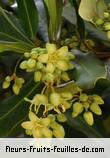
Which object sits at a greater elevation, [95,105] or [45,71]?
[45,71]

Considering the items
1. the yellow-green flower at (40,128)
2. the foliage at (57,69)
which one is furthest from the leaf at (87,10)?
the yellow-green flower at (40,128)

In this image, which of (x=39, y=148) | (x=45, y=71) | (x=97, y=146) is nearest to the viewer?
(x=45, y=71)

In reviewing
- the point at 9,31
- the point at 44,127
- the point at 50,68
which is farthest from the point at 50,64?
the point at 9,31

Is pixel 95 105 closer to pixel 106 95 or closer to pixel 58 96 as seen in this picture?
pixel 58 96

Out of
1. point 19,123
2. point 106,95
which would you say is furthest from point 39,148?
point 106,95

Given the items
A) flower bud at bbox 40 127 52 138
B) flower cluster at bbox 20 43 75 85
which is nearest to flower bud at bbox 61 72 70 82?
flower cluster at bbox 20 43 75 85

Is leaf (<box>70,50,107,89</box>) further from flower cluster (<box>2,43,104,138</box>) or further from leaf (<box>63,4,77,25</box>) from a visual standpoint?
leaf (<box>63,4,77,25</box>)
